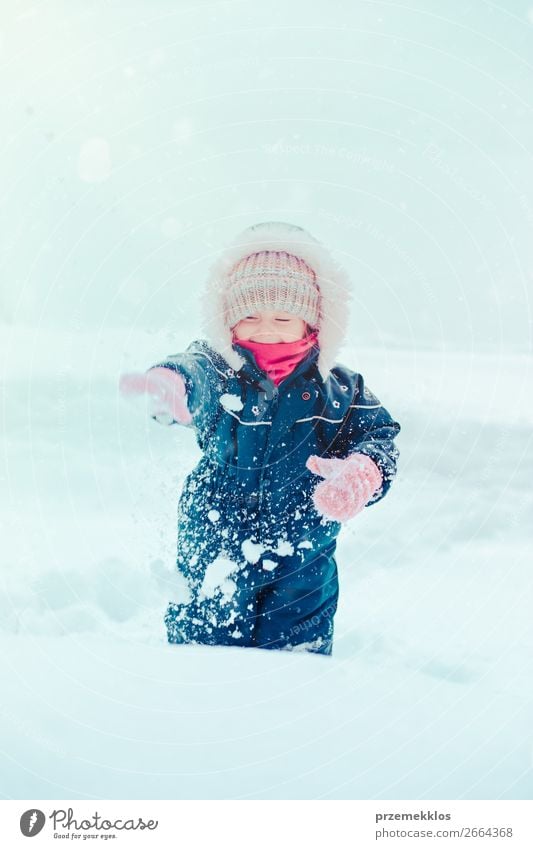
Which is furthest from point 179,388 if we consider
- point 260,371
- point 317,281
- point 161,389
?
point 317,281

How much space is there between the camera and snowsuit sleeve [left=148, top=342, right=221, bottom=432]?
1.50m

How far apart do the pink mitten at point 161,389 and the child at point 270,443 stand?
42 mm

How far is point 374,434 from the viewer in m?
1.59

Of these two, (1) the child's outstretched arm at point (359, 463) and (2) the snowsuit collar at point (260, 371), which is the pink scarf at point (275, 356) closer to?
(2) the snowsuit collar at point (260, 371)

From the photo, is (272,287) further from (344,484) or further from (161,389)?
(344,484)

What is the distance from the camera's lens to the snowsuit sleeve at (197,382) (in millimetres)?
1504

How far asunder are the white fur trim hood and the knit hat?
1cm

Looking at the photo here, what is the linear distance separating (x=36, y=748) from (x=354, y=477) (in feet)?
2.52

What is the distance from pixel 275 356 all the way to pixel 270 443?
179 mm

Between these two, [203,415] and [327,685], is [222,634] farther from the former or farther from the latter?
[203,415]
